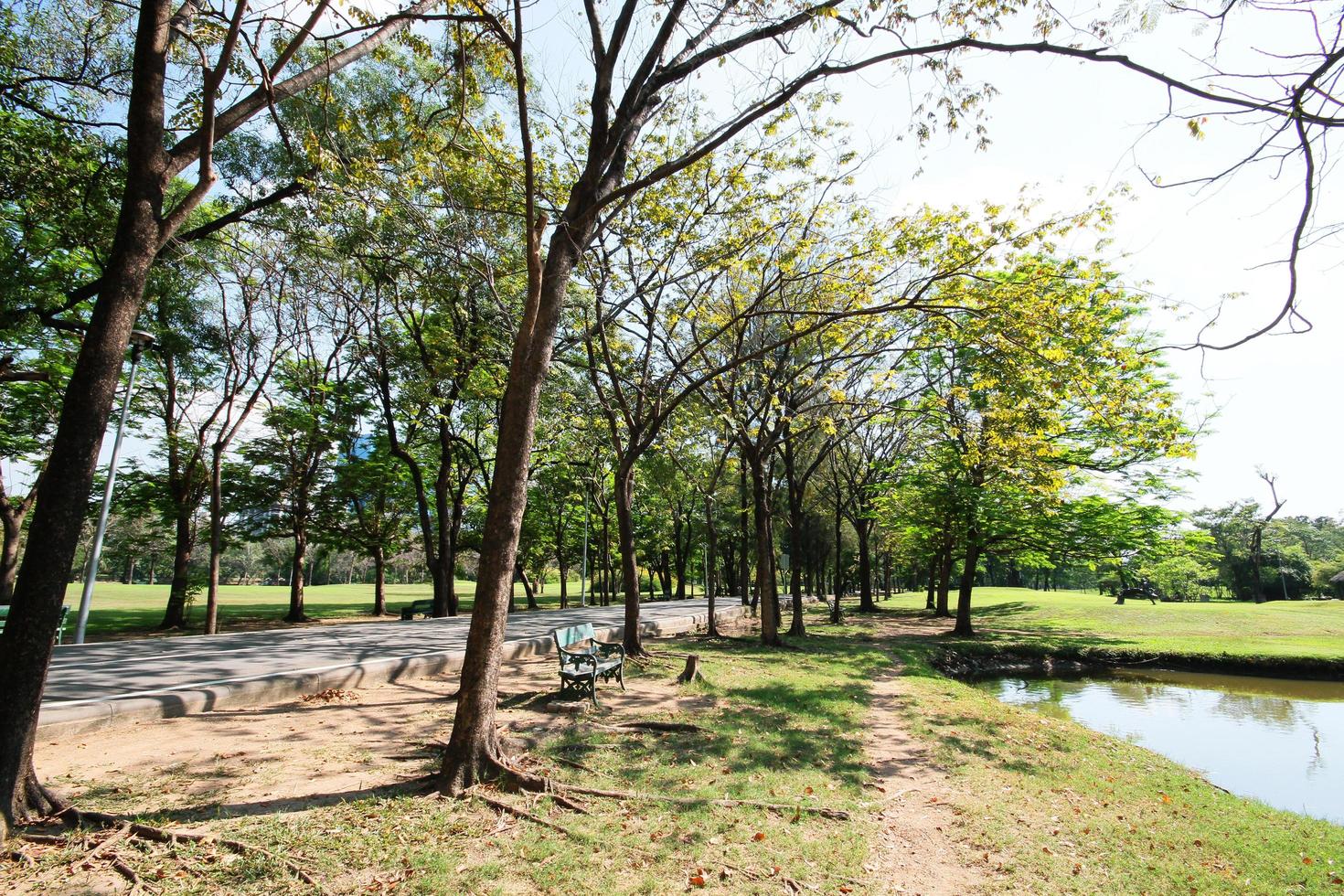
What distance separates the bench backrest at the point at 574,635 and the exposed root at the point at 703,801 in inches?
174

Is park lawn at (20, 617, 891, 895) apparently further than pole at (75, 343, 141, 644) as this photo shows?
No

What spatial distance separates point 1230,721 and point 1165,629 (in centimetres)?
1407

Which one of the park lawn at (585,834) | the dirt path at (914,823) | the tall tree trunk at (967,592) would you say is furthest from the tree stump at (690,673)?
the tall tree trunk at (967,592)

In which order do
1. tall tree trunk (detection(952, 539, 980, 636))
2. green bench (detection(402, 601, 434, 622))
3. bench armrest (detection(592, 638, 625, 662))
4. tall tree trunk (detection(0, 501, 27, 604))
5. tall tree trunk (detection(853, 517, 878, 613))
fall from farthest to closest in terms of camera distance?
tall tree trunk (detection(853, 517, 878, 613))
green bench (detection(402, 601, 434, 622))
tall tree trunk (detection(952, 539, 980, 636))
tall tree trunk (detection(0, 501, 27, 604))
bench armrest (detection(592, 638, 625, 662))

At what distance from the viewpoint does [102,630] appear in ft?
66.9

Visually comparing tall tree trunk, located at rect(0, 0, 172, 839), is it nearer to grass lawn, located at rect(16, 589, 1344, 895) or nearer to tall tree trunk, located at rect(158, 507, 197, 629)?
grass lawn, located at rect(16, 589, 1344, 895)

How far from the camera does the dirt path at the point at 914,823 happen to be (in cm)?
474

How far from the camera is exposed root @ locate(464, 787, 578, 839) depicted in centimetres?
490

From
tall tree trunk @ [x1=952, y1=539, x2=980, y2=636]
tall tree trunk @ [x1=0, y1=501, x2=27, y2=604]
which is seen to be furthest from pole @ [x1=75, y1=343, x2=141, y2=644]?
tall tree trunk @ [x1=952, y1=539, x2=980, y2=636]

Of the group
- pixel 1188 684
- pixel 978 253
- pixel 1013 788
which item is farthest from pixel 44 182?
pixel 1188 684

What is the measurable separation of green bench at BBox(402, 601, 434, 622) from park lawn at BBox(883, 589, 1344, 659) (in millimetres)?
19566

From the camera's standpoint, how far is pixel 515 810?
5.10m

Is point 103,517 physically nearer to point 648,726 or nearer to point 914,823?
point 648,726

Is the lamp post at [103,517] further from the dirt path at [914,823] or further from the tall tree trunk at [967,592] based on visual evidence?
the tall tree trunk at [967,592]
